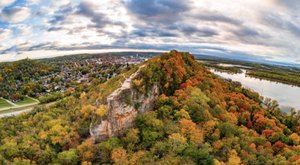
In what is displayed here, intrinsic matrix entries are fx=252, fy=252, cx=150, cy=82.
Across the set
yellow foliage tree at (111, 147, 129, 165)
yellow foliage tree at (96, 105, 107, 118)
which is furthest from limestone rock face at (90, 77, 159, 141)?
yellow foliage tree at (111, 147, 129, 165)

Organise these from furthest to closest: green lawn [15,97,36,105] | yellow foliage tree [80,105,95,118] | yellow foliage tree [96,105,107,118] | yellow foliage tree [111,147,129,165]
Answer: green lawn [15,97,36,105] < yellow foliage tree [80,105,95,118] < yellow foliage tree [96,105,107,118] < yellow foliage tree [111,147,129,165]

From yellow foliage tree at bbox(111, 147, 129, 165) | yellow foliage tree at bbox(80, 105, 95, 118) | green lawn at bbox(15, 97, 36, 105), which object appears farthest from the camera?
green lawn at bbox(15, 97, 36, 105)

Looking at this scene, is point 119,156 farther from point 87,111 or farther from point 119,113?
point 87,111

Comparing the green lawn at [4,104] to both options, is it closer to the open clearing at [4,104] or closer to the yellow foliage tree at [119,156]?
the open clearing at [4,104]

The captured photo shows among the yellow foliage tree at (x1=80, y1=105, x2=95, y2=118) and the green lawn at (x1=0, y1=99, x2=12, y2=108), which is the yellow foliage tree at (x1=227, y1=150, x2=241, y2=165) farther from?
the green lawn at (x1=0, y1=99, x2=12, y2=108)

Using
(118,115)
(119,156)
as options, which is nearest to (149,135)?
(118,115)

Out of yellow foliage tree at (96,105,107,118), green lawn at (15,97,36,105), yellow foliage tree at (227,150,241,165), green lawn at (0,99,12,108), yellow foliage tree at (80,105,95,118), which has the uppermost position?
yellow foliage tree at (96,105,107,118)

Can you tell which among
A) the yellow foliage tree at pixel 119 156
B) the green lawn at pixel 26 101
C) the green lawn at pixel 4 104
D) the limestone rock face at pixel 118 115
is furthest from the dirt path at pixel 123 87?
the green lawn at pixel 4 104

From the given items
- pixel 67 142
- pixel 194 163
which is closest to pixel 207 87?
pixel 194 163

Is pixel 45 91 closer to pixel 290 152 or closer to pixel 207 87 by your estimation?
pixel 207 87
